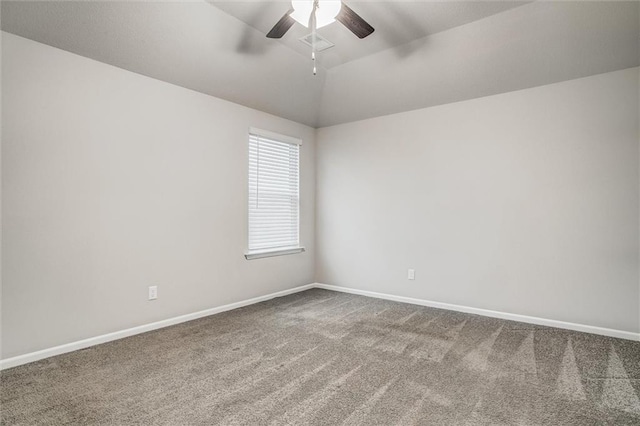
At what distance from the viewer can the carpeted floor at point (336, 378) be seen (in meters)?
1.84

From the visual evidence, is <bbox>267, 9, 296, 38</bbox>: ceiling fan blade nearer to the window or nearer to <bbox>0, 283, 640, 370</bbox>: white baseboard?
the window

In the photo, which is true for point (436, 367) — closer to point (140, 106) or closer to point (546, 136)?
point (546, 136)

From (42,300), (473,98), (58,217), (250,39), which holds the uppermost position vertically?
(250,39)

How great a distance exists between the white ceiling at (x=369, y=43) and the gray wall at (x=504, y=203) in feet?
1.12

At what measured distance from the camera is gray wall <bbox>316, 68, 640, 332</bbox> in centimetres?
→ 305

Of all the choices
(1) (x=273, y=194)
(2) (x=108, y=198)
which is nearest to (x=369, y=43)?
(1) (x=273, y=194)

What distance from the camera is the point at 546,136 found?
3359 millimetres

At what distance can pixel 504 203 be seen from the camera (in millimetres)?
3586

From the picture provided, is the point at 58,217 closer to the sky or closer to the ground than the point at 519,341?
closer to the sky

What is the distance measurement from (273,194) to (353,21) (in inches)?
98.4

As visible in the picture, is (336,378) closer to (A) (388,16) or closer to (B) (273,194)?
(B) (273,194)

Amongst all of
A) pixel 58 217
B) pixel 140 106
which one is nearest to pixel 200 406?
pixel 58 217

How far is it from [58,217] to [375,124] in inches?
142

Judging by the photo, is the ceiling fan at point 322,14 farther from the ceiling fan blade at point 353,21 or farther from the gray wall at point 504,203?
the gray wall at point 504,203
